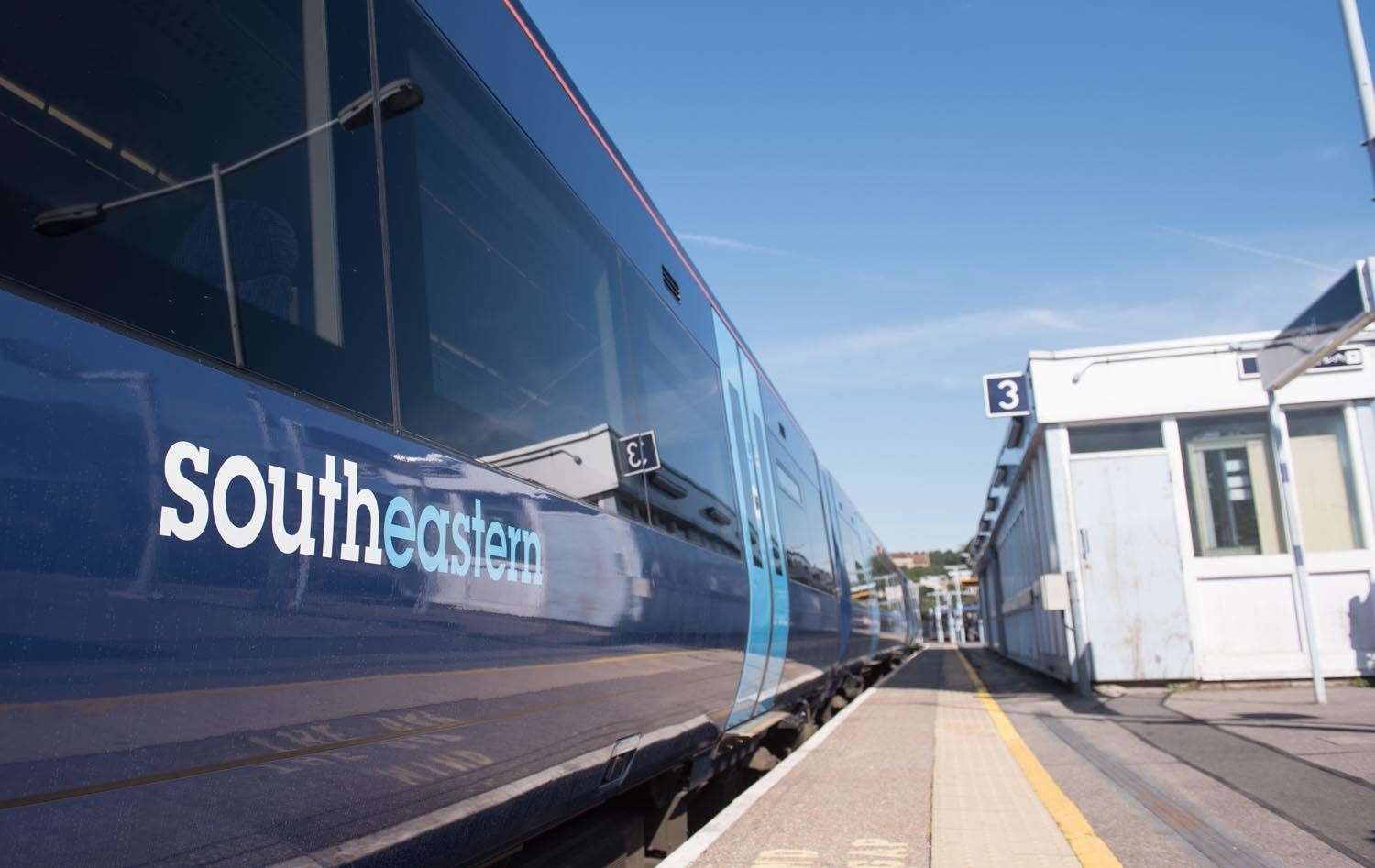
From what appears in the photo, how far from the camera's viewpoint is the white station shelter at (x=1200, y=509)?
1182 cm

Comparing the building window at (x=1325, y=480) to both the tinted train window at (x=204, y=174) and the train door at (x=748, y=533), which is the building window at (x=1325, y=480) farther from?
the tinted train window at (x=204, y=174)

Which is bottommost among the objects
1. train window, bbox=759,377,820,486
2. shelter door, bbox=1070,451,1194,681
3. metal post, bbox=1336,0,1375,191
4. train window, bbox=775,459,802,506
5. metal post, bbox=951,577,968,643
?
metal post, bbox=951,577,968,643

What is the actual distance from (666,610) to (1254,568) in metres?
10.4

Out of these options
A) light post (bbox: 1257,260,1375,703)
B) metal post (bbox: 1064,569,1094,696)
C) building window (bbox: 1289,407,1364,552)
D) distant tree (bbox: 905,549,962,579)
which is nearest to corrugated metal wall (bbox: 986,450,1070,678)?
metal post (bbox: 1064,569,1094,696)

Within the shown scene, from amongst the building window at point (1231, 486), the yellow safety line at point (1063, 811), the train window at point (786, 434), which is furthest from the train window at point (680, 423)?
the building window at point (1231, 486)

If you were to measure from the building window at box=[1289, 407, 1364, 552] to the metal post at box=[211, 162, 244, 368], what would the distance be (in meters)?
13.0

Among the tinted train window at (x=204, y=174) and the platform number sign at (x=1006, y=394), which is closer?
the tinted train window at (x=204, y=174)

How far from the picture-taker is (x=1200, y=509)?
494 inches

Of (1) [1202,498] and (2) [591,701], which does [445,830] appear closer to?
(2) [591,701]

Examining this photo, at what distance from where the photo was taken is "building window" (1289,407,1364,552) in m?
12.0

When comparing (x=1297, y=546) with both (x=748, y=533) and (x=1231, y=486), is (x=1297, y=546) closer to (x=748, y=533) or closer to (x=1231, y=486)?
(x=1231, y=486)

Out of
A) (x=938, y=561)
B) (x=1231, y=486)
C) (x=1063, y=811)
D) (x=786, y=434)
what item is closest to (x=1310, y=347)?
(x=1231, y=486)

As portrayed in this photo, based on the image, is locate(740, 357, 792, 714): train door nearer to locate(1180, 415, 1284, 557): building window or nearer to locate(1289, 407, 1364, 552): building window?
locate(1180, 415, 1284, 557): building window

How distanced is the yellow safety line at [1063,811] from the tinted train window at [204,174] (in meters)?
3.22
